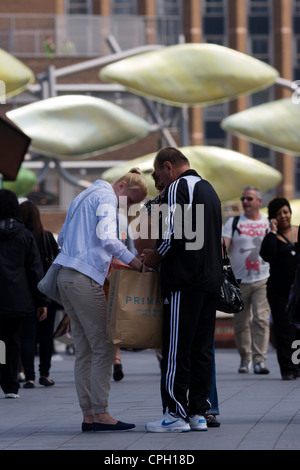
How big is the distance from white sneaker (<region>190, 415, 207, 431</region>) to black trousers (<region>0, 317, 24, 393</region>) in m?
3.16

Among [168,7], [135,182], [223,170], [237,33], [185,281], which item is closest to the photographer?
[185,281]

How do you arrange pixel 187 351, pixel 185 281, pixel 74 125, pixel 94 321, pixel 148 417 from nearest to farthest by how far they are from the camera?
pixel 185 281
pixel 187 351
pixel 94 321
pixel 148 417
pixel 74 125

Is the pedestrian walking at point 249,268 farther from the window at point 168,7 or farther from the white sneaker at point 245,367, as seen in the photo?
the window at point 168,7

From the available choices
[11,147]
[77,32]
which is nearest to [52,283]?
[11,147]

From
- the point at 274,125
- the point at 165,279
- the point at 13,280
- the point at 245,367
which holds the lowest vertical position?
the point at 245,367

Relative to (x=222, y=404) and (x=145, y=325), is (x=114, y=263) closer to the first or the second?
(x=145, y=325)

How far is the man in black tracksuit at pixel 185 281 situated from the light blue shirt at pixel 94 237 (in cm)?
27

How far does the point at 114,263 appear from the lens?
26.9ft

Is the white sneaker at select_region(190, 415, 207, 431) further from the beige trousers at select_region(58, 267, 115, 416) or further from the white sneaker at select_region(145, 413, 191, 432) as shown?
the beige trousers at select_region(58, 267, 115, 416)

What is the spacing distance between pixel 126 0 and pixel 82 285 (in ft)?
204

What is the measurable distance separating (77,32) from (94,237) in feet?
99.5

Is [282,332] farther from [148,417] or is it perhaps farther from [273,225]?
[148,417]

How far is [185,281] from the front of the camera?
7188 mm
